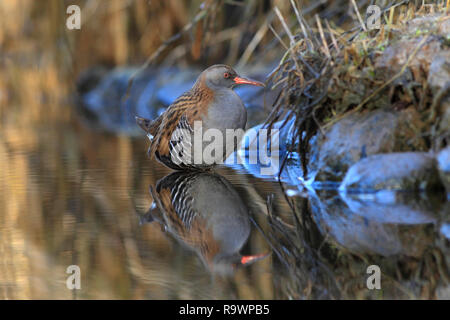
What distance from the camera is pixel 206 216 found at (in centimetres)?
383

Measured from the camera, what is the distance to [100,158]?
6.07 m

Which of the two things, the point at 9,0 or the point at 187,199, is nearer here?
the point at 187,199

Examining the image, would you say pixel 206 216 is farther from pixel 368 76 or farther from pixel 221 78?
pixel 221 78

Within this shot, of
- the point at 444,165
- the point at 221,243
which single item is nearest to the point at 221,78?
the point at 444,165

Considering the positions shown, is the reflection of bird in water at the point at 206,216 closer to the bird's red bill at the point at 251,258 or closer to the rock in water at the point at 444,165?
the bird's red bill at the point at 251,258

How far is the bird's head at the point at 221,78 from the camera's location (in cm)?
509

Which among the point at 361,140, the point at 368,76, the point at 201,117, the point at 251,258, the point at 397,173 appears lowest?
the point at 251,258

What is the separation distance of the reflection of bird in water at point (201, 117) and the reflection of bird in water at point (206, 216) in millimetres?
154

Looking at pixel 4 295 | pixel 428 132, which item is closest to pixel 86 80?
pixel 428 132

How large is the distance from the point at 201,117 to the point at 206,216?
1.24 m

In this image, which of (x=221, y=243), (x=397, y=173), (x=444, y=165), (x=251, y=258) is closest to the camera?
(x=251, y=258)

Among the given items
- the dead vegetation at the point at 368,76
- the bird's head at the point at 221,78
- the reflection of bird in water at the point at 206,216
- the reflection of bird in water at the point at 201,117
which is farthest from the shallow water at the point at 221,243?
the bird's head at the point at 221,78
